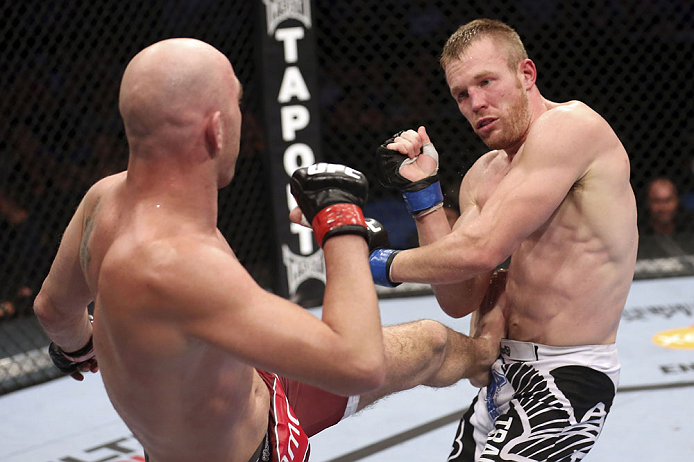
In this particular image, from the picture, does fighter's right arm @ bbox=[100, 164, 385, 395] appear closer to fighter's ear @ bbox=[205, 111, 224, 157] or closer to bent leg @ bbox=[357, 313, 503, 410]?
fighter's ear @ bbox=[205, 111, 224, 157]

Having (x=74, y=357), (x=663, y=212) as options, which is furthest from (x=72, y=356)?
(x=663, y=212)

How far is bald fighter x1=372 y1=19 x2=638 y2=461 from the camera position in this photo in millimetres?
1620

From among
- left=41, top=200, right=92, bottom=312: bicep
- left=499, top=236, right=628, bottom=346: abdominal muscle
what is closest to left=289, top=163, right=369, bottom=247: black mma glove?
left=41, top=200, right=92, bottom=312: bicep

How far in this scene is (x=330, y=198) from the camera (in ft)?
4.25

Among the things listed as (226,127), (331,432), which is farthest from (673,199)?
(226,127)

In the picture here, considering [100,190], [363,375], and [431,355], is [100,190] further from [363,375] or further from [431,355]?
[431,355]

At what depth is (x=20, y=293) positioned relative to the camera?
4.11 m

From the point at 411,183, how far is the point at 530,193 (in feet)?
1.03

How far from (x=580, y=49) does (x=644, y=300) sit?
5.88 feet

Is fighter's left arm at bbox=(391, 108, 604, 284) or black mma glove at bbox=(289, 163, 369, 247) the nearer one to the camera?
black mma glove at bbox=(289, 163, 369, 247)

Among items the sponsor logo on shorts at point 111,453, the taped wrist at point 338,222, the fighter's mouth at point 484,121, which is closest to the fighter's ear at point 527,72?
the fighter's mouth at point 484,121

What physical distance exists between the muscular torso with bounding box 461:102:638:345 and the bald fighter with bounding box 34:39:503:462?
0.56 m

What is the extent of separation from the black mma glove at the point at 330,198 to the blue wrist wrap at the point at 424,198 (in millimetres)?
493

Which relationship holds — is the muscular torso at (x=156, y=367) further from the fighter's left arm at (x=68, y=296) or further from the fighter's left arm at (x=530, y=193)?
the fighter's left arm at (x=530, y=193)
